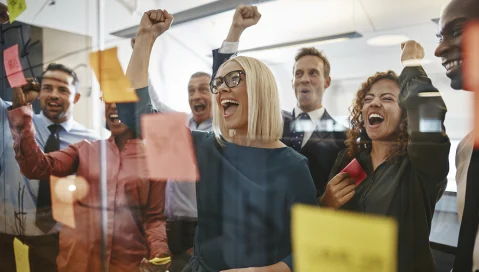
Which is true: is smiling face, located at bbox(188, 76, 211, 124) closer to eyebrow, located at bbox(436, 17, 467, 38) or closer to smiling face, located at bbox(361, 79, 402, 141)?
smiling face, located at bbox(361, 79, 402, 141)

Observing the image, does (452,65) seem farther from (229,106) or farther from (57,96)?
(57,96)

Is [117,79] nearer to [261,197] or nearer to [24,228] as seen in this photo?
[261,197]

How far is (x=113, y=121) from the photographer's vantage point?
65.1 inches

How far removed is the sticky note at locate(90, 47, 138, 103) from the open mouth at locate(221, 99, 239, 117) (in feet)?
1.27

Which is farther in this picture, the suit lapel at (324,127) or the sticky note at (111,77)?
the sticky note at (111,77)

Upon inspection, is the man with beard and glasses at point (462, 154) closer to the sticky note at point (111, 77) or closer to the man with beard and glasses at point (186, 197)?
the man with beard and glasses at point (186, 197)

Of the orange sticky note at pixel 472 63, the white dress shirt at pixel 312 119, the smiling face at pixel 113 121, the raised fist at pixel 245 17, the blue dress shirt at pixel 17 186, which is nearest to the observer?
the orange sticky note at pixel 472 63

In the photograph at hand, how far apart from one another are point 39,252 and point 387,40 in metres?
1.89

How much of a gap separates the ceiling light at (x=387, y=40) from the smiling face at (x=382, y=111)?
0.09 meters

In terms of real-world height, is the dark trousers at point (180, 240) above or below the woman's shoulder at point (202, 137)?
below

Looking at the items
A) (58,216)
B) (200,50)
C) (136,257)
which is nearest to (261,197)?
(200,50)

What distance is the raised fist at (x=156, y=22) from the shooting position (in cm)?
143

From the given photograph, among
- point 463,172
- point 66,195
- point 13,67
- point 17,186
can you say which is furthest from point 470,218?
point 13,67

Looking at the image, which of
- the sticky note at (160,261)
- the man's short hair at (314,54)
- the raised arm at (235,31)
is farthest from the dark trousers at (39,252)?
the man's short hair at (314,54)
